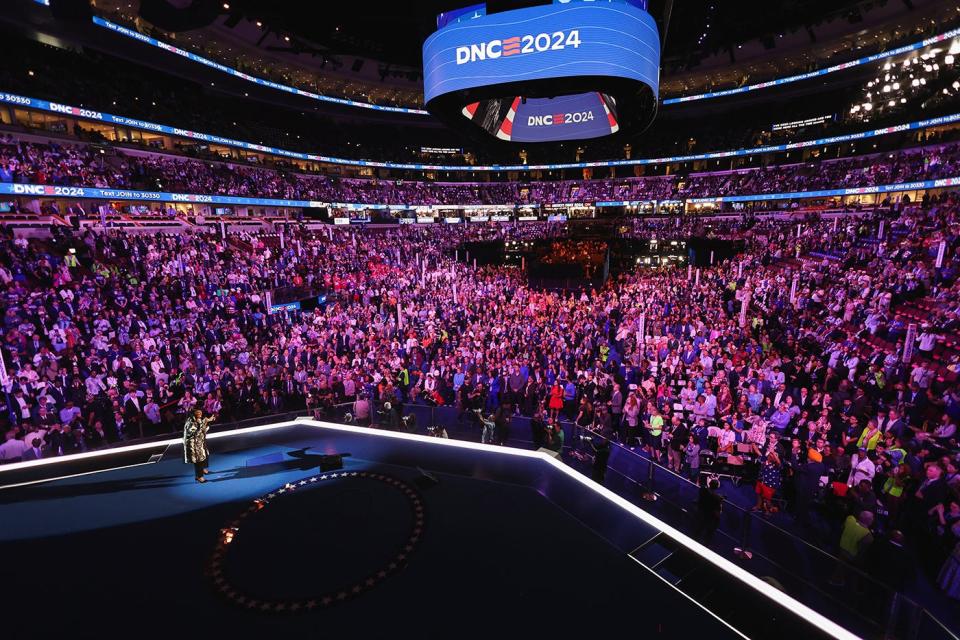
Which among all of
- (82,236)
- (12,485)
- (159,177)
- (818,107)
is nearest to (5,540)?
(12,485)

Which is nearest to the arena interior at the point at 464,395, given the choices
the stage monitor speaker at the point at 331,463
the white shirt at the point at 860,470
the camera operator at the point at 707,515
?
the camera operator at the point at 707,515

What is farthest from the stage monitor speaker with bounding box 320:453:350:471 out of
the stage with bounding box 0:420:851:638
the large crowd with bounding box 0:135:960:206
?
the large crowd with bounding box 0:135:960:206

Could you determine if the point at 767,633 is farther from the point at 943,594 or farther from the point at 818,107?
the point at 818,107

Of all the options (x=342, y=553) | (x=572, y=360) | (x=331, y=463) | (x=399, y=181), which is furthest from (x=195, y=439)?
(x=399, y=181)

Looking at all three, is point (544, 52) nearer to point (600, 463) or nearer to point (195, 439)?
point (600, 463)

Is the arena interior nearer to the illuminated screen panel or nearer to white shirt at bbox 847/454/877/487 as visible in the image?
the illuminated screen panel

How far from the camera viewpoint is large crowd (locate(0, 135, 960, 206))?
21141mm

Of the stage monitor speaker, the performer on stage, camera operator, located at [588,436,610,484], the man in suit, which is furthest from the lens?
the man in suit

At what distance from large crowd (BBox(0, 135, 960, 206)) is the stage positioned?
19.7 m

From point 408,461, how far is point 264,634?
3.55 metres

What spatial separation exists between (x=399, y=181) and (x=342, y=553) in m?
47.0

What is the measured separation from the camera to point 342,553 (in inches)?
214

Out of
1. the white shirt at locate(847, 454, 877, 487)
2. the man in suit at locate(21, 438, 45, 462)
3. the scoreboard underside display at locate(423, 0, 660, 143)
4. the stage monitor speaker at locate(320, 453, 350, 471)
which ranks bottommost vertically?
the man in suit at locate(21, 438, 45, 462)

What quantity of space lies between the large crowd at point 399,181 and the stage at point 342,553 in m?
19.7
